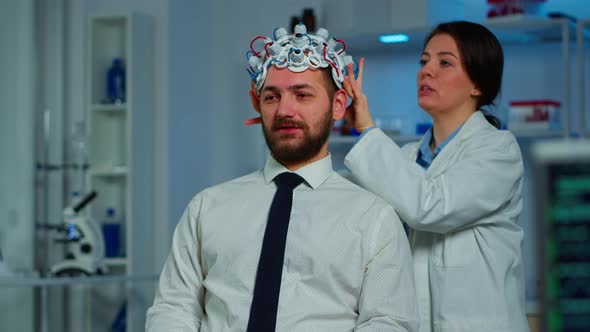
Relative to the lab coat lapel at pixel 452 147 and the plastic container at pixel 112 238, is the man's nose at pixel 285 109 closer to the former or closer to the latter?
the lab coat lapel at pixel 452 147

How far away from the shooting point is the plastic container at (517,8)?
3.71 m

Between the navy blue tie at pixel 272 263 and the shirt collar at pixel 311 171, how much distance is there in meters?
0.02

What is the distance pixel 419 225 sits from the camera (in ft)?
5.93

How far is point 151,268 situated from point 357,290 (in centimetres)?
289

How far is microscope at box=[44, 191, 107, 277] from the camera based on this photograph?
12.6ft

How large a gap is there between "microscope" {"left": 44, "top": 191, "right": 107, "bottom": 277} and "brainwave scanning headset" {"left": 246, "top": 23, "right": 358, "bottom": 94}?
2.24m

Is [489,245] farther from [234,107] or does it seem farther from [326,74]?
[234,107]

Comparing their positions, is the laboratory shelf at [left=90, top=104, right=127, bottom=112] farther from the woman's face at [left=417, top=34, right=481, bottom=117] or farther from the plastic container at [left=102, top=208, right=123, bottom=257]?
the woman's face at [left=417, top=34, right=481, bottom=117]

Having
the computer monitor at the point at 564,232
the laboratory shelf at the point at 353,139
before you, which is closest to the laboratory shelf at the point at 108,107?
the laboratory shelf at the point at 353,139

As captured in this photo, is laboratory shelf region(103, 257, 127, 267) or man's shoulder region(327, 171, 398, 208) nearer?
man's shoulder region(327, 171, 398, 208)

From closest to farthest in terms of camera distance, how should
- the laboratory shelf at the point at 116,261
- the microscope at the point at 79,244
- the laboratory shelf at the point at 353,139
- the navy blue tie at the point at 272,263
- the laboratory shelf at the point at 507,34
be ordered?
the navy blue tie at the point at 272,263, the laboratory shelf at the point at 507,34, the microscope at the point at 79,244, the laboratory shelf at the point at 353,139, the laboratory shelf at the point at 116,261

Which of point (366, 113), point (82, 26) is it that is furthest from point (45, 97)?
point (366, 113)

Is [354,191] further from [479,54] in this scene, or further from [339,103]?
[479,54]

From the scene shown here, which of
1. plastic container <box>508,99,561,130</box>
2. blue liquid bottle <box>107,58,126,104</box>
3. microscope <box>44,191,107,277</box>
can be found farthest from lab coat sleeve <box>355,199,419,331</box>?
blue liquid bottle <box>107,58,126,104</box>
